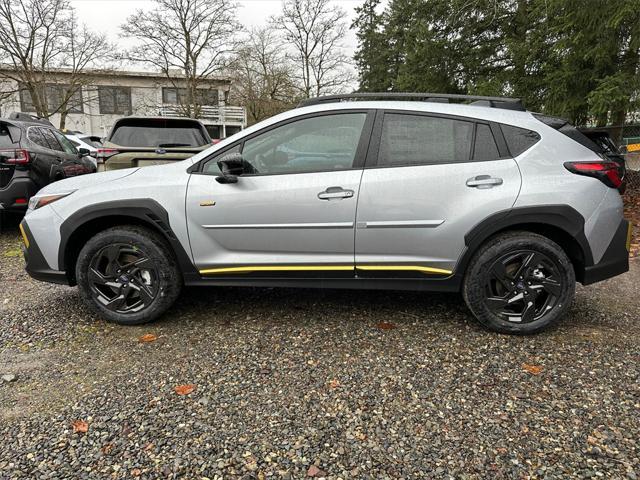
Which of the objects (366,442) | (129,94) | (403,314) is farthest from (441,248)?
(129,94)

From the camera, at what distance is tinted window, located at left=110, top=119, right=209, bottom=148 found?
6521 mm

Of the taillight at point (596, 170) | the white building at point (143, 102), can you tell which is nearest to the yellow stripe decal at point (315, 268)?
the taillight at point (596, 170)

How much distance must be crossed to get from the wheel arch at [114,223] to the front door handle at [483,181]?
2.10 metres

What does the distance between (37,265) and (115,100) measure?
3182 cm

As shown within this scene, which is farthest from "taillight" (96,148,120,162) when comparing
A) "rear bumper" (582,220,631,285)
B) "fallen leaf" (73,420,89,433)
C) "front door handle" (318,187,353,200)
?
"rear bumper" (582,220,631,285)

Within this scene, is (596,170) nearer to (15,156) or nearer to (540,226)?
(540,226)

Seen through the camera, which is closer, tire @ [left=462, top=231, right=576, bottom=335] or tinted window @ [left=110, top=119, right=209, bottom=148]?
tire @ [left=462, top=231, right=576, bottom=335]

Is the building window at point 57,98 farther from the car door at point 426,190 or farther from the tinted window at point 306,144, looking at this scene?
the car door at point 426,190

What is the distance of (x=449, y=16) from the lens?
10312mm

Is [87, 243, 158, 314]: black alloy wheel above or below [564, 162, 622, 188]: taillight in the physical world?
below

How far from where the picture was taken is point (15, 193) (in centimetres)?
555

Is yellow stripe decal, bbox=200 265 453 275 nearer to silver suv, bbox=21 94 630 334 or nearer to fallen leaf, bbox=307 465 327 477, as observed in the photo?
silver suv, bbox=21 94 630 334

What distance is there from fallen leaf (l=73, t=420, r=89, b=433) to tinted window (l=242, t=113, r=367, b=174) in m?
1.89

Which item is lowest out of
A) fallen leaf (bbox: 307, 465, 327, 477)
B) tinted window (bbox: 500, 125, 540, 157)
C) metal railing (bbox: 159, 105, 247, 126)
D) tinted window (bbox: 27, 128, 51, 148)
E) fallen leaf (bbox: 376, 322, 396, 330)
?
fallen leaf (bbox: 307, 465, 327, 477)
